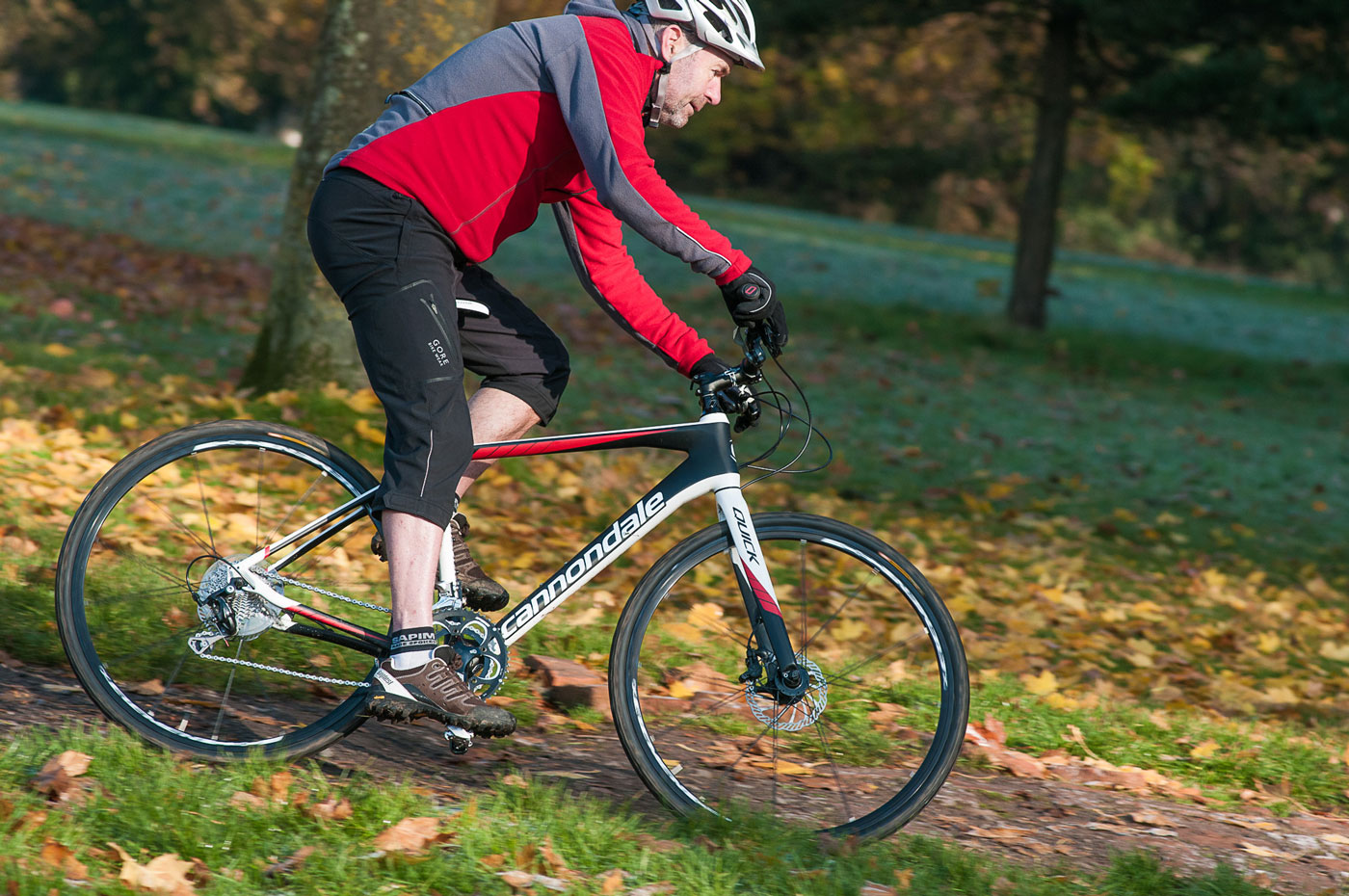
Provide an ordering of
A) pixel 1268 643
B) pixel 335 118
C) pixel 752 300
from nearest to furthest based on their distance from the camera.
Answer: pixel 752 300, pixel 1268 643, pixel 335 118

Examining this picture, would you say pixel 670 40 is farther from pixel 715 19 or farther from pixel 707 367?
pixel 707 367

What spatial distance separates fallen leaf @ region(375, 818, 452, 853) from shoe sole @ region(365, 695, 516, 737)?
0.26 metres

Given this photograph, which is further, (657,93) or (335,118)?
(335,118)

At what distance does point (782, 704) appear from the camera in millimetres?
3322

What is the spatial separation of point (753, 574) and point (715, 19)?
1.39 m

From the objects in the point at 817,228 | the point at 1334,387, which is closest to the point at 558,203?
the point at 1334,387

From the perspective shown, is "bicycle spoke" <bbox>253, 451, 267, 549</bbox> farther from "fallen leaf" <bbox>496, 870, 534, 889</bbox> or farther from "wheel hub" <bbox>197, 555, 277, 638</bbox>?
"fallen leaf" <bbox>496, 870, 534, 889</bbox>

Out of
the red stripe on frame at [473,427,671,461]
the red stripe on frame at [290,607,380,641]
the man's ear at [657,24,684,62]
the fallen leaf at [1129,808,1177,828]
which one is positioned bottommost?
the fallen leaf at [1129,808,1177,828]

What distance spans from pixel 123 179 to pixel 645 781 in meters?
20.2

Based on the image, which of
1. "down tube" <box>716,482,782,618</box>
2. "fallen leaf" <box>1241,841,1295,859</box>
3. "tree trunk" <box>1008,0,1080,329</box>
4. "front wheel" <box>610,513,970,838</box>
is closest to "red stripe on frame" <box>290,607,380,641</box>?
"front wheel" <box>610,513,970,838</box>

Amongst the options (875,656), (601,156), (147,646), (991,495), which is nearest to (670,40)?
(601,156)

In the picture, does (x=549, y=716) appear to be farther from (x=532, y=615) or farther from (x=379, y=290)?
(x=379, y=290)

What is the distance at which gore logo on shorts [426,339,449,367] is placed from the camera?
125 inches

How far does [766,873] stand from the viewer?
119 inches
